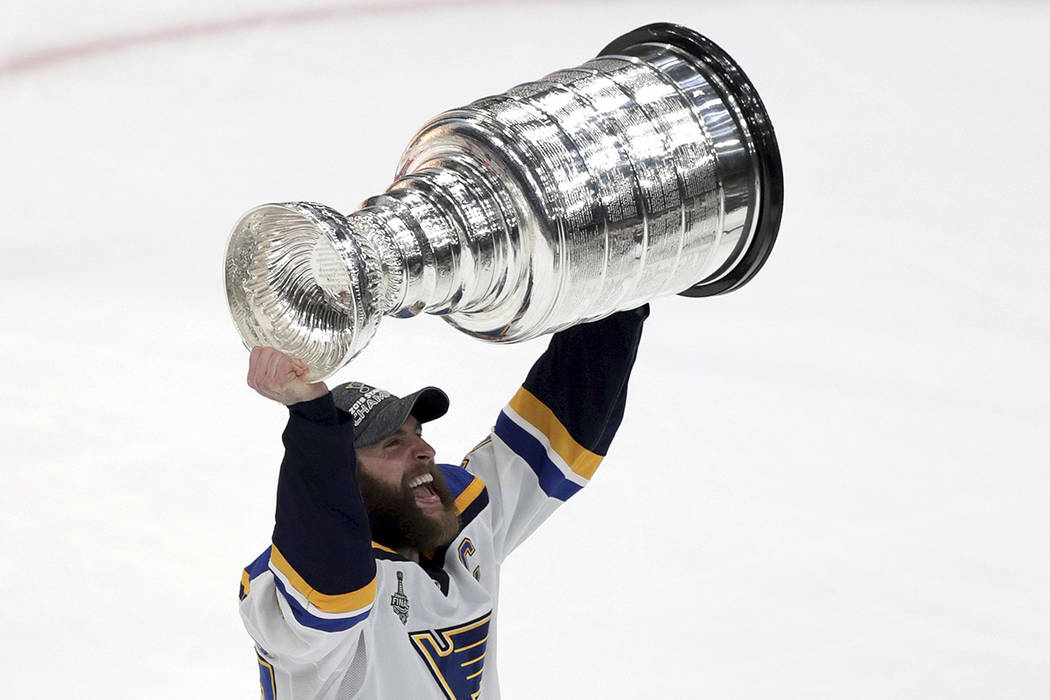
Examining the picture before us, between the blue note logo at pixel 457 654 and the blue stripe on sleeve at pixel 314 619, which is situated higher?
the blue stripe on sleeve at pixel 314 619

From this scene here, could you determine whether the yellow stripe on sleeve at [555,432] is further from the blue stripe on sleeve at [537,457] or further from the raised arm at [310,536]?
the raised arm at [310,536]

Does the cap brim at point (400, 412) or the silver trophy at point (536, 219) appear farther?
the cap brim at point (400, 412)

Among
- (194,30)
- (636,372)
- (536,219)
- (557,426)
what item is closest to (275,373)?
(536,219)

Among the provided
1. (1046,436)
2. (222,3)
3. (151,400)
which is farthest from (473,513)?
(222,3)

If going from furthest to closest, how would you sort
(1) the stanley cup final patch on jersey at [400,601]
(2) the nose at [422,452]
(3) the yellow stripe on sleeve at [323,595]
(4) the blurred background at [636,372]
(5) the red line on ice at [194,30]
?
1. (5) the red line on ice at [194,30]
2. (4) the blurred background at [636,372]
3. (2) the nose at [422,452]
4. (1) the stanley cup final patch on jersey at [400,601]
5. (3) the yellow stripe on sleeve at [323,595]

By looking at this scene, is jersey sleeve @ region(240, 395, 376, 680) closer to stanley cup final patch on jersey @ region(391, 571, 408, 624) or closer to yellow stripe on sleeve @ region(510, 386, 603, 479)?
stanley cup final patch on jersey @ region(391, 571, 408, 624)

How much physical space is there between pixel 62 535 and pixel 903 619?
1.52 m

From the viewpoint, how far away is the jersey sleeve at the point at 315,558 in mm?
1400

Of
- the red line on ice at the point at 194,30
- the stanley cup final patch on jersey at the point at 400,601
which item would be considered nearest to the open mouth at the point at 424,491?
the stanley cup final patch on jersey at the point at 400,601

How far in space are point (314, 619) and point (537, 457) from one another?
1.64 ft

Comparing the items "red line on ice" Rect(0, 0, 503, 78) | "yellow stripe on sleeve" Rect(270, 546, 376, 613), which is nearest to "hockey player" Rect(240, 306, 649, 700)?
"yellow stripe on sleeve" Rect(270, 546, 376, 613)

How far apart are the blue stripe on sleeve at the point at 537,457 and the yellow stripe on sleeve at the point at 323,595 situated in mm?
453

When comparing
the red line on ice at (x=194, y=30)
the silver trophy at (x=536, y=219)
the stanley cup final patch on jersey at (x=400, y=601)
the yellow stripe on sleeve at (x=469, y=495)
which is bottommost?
the stanley cup final patch on jersey at (x=400, y=601)

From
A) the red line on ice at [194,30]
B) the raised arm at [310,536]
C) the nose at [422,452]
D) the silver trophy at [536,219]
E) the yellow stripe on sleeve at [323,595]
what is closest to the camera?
the silver trophy at [536,219]
